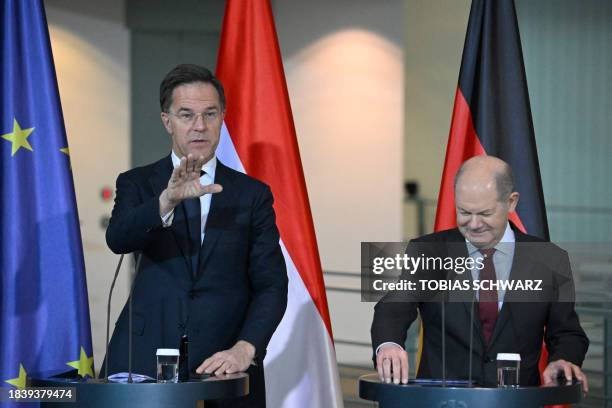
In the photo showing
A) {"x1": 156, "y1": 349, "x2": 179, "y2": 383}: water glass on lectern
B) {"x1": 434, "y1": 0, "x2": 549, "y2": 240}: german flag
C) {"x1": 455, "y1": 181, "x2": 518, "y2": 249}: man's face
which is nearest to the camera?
{"x1": 156, "y1": 349, "x2": 179, "y2": 383}: water glass on lectern

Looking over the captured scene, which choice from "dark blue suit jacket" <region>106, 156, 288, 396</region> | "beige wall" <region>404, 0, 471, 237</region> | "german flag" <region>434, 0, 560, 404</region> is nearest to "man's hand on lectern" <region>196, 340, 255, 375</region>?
"dark blue suit jacket" <region>106, 156, 288, 396</region>

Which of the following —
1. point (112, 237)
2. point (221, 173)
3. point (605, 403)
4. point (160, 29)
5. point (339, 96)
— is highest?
point (160, 29)

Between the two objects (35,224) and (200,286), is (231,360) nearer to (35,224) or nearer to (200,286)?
(200,286)

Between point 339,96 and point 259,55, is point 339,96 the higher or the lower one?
the higher one

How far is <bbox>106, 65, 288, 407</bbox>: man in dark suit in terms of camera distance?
3.11 meters

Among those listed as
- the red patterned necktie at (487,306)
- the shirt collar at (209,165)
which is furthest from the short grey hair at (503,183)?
the shirt collar at (209,165)

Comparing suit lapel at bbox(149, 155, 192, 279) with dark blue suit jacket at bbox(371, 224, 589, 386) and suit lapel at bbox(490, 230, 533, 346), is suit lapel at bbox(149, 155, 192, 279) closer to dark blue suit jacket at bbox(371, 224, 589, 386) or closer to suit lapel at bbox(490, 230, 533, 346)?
dark blue suit jacket at bbox(371, 224, 589, 386)

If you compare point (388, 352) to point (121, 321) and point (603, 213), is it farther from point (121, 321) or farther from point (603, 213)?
point (603, 213)

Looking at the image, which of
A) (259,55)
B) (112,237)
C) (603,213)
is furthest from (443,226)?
(603,213)

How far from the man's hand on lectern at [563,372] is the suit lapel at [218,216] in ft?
3.34

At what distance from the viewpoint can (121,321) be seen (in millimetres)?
3141

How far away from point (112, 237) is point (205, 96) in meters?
0.51

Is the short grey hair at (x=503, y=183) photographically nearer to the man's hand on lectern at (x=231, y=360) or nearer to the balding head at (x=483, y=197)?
the balding head at (x=483, y=197)

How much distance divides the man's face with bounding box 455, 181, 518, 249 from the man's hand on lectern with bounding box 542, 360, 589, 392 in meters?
0.43
